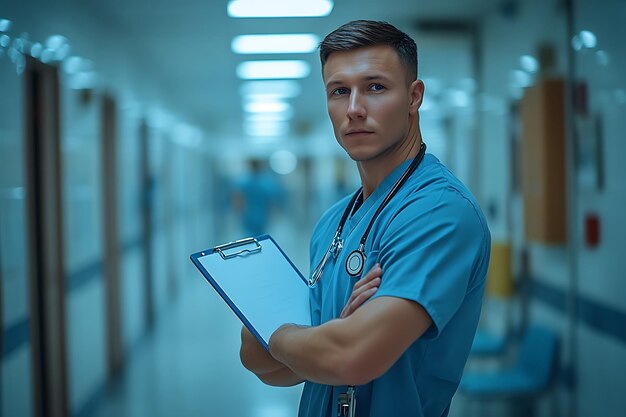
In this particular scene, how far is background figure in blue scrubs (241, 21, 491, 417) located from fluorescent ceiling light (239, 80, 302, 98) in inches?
195

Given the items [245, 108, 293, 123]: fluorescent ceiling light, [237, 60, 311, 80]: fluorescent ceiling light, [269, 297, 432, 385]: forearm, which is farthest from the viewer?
[245, 108, 293, 123]: fluorescent ceiling light

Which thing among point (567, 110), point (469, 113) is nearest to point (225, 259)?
point (567, 110)

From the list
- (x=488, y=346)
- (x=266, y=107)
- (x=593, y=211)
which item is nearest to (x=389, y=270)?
(x=593, y=211)

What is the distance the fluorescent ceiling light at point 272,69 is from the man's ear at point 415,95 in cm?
387

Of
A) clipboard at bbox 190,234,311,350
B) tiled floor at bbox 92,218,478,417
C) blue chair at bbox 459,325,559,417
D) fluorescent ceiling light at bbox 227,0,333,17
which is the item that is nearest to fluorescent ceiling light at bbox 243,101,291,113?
tiled floor at bbox 92,218,478,417

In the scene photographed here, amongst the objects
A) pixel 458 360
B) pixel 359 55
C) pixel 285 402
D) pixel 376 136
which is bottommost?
pixel 285 402

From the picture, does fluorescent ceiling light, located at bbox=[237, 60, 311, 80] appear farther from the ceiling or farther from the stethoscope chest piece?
the stethoscope chest piece

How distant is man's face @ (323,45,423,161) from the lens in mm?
1034

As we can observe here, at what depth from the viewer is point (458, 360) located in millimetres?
1062

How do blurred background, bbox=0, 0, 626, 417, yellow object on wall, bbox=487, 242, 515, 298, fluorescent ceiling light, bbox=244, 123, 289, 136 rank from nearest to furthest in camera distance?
blurred background, bbox=0, 0, 626, 417
yellow object on wall, bbox=487, 242, 515, 298
fluorescent ceiling light, bbox=244, 123, 289, 136

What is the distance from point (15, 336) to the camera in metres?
2.39

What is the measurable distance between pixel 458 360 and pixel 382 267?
237 mm

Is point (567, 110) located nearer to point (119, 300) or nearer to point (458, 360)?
point (458, 360)

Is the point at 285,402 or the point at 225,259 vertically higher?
the point at 225,259
